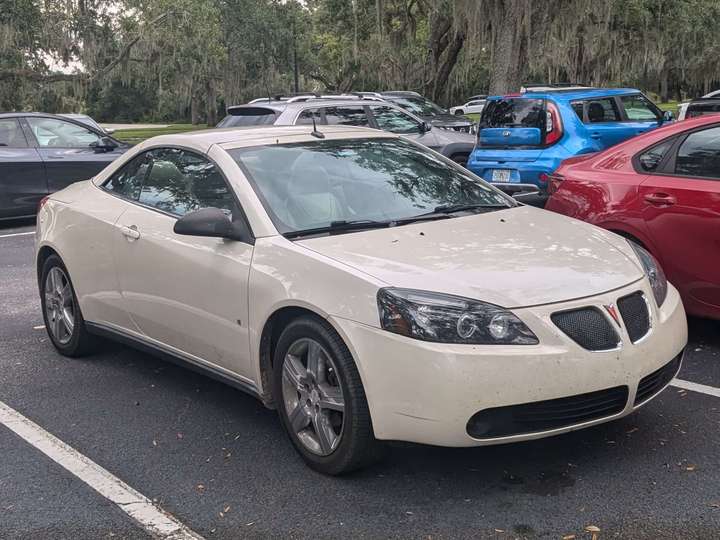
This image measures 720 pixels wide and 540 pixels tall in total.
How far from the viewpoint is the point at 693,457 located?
400 centimetres

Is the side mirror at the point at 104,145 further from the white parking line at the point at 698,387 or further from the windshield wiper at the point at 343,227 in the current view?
the white parking line at the point at 698,387

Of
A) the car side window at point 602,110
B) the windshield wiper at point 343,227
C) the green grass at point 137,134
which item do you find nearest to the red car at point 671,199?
the windshield wiper at point 343,227

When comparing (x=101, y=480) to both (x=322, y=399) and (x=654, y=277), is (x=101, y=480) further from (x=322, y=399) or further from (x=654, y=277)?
(x=654, y=277)

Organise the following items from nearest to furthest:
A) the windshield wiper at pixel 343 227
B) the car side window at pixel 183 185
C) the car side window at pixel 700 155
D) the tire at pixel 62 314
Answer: the windshield wiper at pixel 343 227
the car side window at pixel 183 185
the car side window at pixel 700 155
the tire at pixel 62 314

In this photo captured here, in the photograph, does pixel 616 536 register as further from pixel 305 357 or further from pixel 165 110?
pixel 165 110

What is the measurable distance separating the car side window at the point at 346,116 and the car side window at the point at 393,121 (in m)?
0.34

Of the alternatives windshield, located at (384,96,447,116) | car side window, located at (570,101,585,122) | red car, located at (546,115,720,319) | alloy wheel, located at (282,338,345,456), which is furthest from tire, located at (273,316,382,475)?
windshield, located at (384,96,447,116)

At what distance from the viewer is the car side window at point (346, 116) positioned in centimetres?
1220

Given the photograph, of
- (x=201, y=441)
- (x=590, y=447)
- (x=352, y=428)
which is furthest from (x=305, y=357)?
(x=590, y=447)

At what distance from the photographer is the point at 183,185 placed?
5000 mm

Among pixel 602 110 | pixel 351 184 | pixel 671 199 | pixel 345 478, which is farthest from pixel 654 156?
pixel 602 110

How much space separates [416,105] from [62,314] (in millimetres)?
14351

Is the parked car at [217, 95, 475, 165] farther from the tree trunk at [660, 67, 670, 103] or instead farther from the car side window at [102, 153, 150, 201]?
the tree trunk at [660, 67, 670, 103]

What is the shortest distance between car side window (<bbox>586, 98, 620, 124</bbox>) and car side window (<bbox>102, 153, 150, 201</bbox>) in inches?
264
